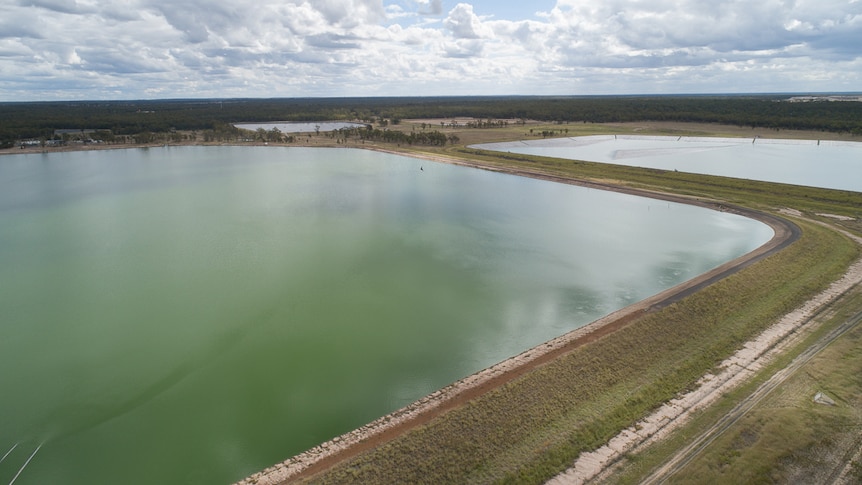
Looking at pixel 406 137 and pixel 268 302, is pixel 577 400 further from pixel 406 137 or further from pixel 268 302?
pixel 406 137

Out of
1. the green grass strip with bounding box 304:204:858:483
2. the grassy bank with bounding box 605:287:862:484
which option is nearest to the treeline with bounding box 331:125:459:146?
the green grass strip with bounding box 304:204:858:483

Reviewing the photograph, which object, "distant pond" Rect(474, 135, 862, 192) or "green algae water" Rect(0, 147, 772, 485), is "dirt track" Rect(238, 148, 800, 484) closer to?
"green algae water" Rect(0, 147, 772, 485)

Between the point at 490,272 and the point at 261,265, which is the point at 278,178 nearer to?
the point at 261,265

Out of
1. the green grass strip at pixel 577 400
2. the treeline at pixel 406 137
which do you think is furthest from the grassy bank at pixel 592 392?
the treeline at pixel 406 137

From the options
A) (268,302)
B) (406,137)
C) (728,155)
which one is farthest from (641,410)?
(406,137)

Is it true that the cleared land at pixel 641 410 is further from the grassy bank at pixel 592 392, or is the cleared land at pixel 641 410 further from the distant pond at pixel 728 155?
the distant pond at pixel 728 155

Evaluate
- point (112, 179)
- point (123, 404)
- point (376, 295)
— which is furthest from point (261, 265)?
point (112, 179)
